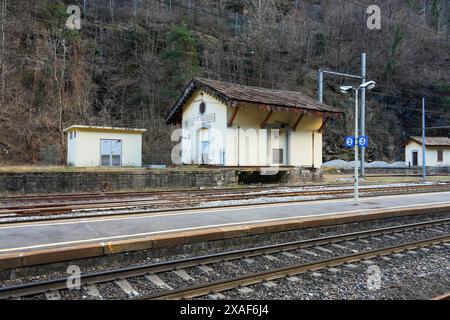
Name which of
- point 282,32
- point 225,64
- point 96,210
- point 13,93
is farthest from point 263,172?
point 282,32

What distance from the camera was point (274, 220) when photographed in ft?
29.0

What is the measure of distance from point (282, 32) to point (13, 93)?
106 feet

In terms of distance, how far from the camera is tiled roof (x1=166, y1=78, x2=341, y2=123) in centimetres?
2069

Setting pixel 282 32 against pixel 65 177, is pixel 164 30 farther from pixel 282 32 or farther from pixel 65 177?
pixel 65 177

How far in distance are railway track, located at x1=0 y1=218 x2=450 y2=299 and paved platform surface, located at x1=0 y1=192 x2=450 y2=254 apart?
1.27m

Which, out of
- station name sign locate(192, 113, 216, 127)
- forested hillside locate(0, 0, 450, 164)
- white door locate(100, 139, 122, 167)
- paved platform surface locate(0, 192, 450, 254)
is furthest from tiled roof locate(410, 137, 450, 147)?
white door locate(100, 139, 122, 167)

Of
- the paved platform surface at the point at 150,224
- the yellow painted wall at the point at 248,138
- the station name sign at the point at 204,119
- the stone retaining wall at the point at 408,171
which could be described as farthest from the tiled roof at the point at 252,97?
the stone retaining wall at the point at 408,171

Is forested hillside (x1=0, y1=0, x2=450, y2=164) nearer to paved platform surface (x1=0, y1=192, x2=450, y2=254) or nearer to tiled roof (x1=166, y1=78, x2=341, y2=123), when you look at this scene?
tiled roof (x1=166, y1=78, x2=341, y2=123)

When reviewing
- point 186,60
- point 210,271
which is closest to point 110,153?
point 210,271

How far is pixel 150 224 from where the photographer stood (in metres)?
8.20

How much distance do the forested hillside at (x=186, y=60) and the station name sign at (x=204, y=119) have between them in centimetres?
662

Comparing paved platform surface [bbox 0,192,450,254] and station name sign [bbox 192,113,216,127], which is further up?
station name sign [bbox 192,113,216,127]

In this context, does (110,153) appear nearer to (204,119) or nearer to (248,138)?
(204,119)

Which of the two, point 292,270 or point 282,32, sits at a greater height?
point 282,32
